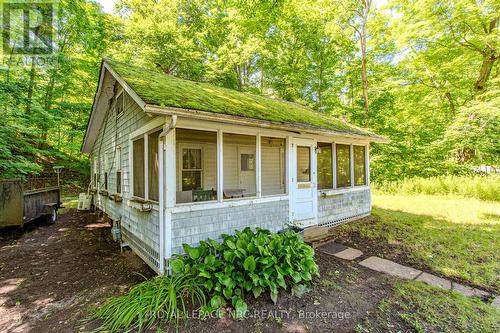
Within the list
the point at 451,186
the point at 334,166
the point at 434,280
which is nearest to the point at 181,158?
the point at 334,166

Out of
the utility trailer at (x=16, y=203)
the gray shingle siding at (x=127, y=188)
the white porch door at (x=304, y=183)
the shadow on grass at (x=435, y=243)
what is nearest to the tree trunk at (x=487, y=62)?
the shadow on grass at (x=435, y=243)

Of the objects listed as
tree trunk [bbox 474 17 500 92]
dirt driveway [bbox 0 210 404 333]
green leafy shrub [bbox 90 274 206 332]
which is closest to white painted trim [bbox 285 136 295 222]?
dirt driveway [bbox 0 210 404 333]

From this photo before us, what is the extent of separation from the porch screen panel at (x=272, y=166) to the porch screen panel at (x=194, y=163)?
201 cm

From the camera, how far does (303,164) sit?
21.4 ft

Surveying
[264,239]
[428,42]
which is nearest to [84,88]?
[264,239]

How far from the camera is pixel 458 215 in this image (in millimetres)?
8453

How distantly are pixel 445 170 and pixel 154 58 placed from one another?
20.0m

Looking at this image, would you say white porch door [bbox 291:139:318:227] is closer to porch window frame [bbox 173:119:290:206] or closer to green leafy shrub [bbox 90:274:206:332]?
porch window frame [bbox 173:119:290:206]

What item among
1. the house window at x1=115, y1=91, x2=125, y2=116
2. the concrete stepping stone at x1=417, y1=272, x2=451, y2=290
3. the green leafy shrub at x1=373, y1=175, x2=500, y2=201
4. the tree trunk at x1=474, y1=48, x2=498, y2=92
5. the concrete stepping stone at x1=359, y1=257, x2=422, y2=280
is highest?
the tree trunk at x1=474, y1=48, x2=498, y2=92

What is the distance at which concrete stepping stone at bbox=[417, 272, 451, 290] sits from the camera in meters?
4.04

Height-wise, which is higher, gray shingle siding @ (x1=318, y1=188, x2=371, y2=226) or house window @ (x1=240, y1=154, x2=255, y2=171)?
house window @ (x1=240, y1=154, x2=255, y2=171)

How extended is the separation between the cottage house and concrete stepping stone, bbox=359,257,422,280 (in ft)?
5.89

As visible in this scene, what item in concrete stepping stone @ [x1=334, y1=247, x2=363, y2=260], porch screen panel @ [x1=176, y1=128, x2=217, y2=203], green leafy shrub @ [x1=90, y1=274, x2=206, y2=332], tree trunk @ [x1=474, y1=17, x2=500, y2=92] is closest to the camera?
green leafy shrub @ [x1=90, y1=274, x2=206, y2=332]

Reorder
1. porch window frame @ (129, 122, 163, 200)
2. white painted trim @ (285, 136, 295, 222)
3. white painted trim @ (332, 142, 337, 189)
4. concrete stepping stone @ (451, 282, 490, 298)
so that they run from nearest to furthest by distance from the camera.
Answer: concrete stepping stone @ (451, 282, 490, 298), porch window frame @ (129, 122, 163, 200), white painted trim @ (285, 136, 295, 222), white painted trim @ (332, 142, 337, 189)
